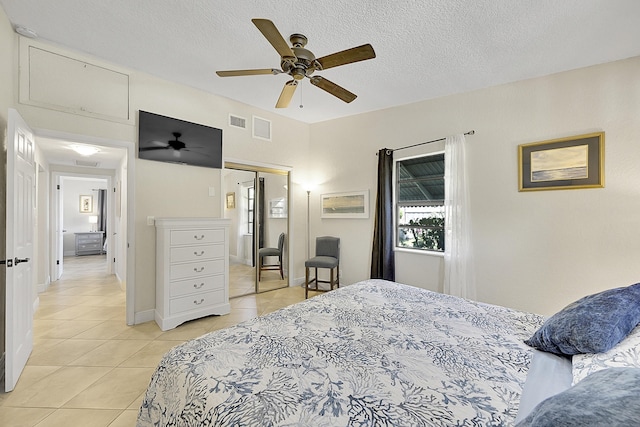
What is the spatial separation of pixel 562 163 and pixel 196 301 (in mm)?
4259

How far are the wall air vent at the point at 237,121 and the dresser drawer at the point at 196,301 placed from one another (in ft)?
7.53

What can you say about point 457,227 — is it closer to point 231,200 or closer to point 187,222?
point 231,200

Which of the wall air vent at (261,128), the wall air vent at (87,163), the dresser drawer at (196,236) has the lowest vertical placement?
the dresser drawer at (196,236)

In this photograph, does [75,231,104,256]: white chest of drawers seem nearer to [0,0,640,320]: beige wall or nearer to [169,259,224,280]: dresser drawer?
[0,0,640,320]: beige wall

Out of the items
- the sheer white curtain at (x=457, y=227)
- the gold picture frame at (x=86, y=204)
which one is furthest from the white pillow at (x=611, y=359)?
the gold picture frame at (x=86, y=204)

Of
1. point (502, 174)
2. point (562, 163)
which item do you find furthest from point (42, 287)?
point (562, 163)

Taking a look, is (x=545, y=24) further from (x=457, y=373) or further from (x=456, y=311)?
(x=457, y=373)

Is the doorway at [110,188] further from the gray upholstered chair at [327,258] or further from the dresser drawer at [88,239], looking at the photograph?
the dresser drawer at [88,239]

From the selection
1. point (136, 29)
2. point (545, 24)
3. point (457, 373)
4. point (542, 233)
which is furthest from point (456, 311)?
point (136, 29)

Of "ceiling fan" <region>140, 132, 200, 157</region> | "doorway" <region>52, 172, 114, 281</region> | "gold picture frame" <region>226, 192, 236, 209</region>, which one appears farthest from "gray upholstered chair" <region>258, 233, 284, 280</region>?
"doorway" <region>52, 172, 114, 281</region>

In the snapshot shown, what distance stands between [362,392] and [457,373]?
1.33ft

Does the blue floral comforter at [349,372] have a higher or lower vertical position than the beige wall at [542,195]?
lower

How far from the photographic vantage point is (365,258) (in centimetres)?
423

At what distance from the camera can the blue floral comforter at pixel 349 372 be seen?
0.84m
